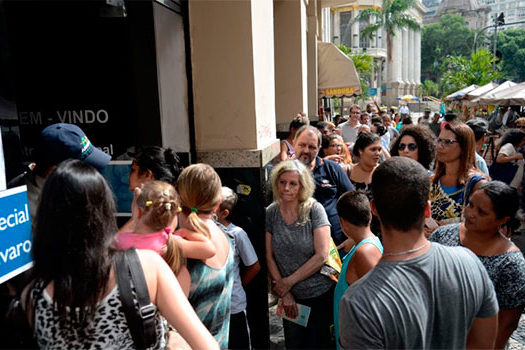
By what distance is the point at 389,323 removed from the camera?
62.9 inches

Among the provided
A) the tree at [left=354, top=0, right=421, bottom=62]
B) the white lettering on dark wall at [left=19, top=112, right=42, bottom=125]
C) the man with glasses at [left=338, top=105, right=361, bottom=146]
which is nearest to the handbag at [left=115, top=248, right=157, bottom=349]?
the white lettering on dark wall at [left=19, top=112, right=42, bottom=125]

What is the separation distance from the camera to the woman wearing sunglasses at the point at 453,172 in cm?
331

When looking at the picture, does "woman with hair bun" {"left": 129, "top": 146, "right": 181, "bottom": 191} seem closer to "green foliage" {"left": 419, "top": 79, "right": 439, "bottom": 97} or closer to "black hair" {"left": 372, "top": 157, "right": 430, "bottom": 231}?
"black hair" {"left": 372, "top": 157, "right": 430, "bottom": 231}

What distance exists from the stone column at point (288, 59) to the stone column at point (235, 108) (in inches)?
143

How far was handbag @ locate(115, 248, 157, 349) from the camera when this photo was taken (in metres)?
1.53

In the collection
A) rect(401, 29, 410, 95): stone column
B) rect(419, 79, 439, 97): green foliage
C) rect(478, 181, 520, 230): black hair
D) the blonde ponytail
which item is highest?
rect(401, 29, 410, 95): stone column

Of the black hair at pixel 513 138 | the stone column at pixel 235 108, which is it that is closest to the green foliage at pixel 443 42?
the black hair at pixel 513 138

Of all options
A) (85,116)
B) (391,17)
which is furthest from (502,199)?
(391,17)

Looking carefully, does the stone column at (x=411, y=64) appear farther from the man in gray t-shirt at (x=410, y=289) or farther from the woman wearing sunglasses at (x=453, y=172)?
the man in gray t-shirt at (x=410, y=289)

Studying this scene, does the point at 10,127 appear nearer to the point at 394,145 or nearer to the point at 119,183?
the point at 119,183

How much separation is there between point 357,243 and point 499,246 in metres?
0.82

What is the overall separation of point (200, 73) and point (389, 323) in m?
3.10

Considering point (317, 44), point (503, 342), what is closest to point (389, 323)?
point (503, 342)

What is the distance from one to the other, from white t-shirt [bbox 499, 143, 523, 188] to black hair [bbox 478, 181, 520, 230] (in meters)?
5.16
